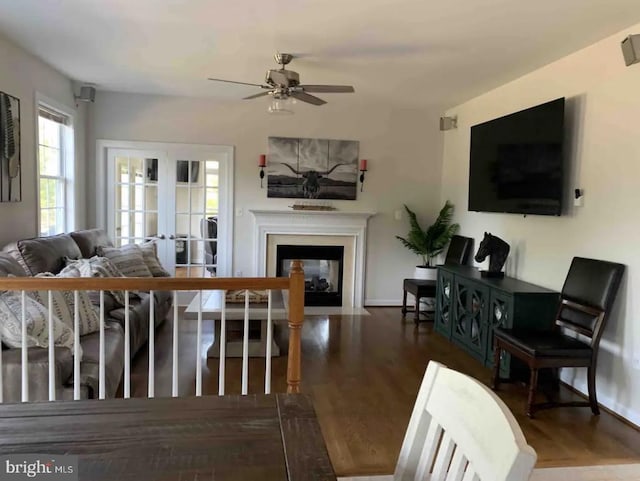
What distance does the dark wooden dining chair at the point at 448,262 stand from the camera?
546cm

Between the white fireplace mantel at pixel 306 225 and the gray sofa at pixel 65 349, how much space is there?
156cm

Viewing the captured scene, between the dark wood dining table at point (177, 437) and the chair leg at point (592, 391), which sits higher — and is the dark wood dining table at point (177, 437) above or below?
above

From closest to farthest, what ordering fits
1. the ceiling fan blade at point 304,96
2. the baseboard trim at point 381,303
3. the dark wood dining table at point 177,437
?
1. the dark wood dining table at point 177,437
2. the ceiling fan blade at point 304,96
3. the baseboard trim at point 381,303

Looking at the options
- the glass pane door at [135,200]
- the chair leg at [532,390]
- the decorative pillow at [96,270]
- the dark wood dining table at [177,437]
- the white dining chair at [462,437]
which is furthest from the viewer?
the glass pane door at [135,200]

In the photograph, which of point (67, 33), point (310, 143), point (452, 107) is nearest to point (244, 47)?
point (67, 33)

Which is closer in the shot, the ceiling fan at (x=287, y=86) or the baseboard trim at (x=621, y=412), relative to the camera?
the baseboard trim at (x=621, y=412)

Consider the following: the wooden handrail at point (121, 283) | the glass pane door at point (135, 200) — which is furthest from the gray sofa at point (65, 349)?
the glass pane door at point (135, 200)

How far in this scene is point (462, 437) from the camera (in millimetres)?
1023

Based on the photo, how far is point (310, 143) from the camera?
611 centimetres

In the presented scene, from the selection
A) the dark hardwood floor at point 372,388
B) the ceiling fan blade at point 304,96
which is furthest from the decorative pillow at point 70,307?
the ceiling fan blade at point 304,96

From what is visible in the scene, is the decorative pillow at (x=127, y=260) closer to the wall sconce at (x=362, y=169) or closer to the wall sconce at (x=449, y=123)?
the wall sconce at (x=362, y=169)

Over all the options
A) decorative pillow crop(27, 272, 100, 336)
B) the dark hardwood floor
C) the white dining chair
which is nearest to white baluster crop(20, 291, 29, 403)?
decorative pillow crop(27, 272, 100, 336)

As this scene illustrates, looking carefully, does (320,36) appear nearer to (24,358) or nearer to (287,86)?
(287,86)

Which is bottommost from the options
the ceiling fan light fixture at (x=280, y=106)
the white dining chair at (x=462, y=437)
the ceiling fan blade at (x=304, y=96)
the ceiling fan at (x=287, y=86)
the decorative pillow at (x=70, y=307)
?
the decorative pillow at (x=70, y=307)
